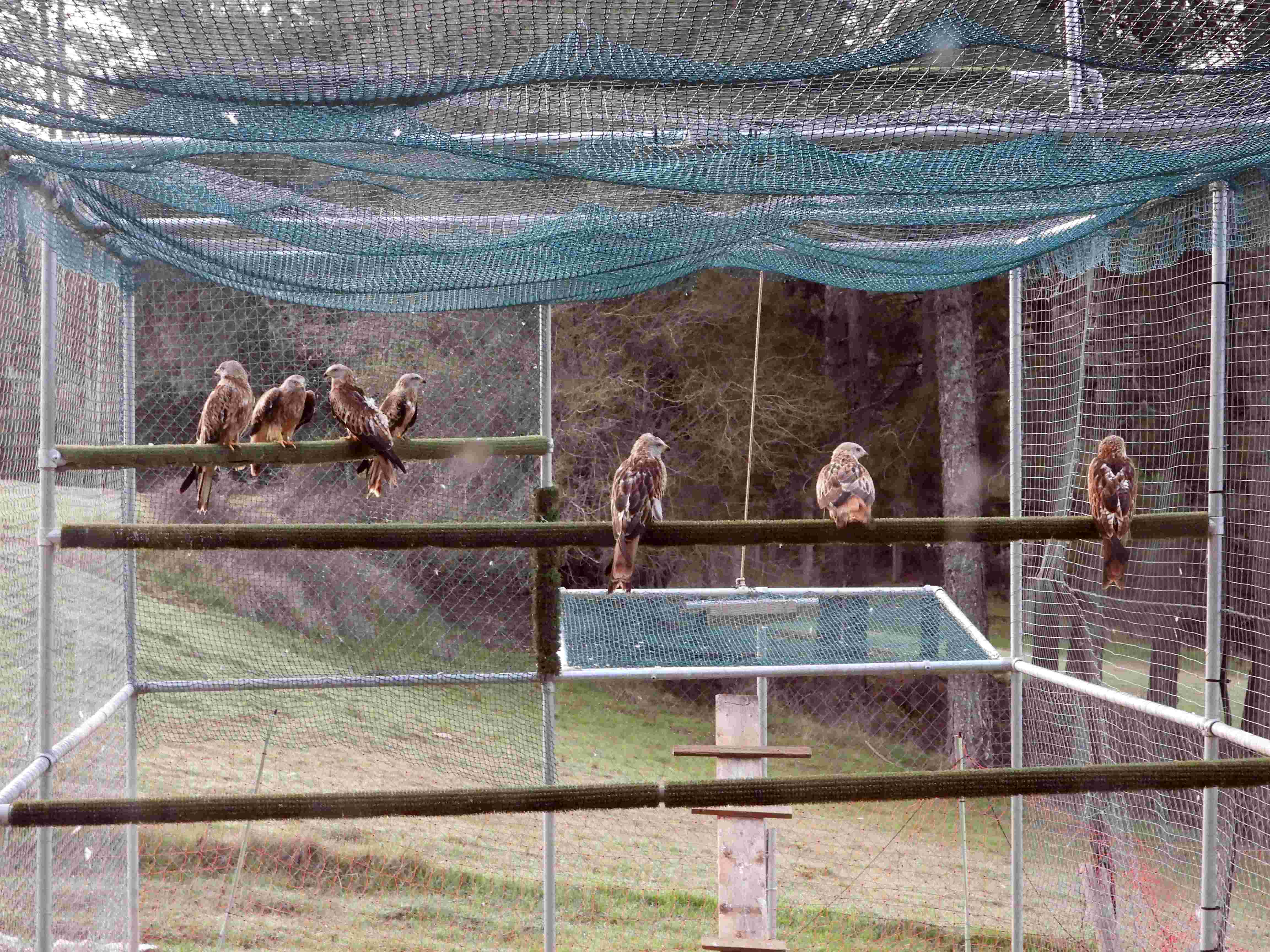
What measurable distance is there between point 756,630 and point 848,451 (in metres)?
1.52

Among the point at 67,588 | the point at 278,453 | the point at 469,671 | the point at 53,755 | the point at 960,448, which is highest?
the point at 960,448

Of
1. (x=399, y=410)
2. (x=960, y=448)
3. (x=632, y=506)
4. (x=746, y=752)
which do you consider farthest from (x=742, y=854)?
(x=960, y=448)

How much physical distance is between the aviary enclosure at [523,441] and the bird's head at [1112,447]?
1.16ft

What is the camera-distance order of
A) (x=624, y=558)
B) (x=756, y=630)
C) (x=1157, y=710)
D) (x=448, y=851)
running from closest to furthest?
(x=624, y=558) → (x=1157, y=710) → (x=756, y=630) → (x=448, y=851)

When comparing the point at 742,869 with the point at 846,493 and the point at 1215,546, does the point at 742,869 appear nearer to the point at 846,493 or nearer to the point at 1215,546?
the point at 846,493

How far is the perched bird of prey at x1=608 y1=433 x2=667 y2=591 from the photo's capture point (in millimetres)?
4090

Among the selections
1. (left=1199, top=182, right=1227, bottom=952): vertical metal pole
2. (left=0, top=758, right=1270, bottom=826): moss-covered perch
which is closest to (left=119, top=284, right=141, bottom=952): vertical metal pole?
(left=0, top=758, right=1270, bottom=826): moss-covered perch

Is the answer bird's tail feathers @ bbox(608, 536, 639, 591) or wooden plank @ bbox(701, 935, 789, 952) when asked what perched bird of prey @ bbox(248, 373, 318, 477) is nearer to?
bird's tail feathers @ bbox(608, 536, 639, 591)

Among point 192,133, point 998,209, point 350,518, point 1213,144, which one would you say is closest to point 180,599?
point 350,518

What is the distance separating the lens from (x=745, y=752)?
5055 mm

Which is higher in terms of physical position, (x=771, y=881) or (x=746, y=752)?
(x=746, y=752)

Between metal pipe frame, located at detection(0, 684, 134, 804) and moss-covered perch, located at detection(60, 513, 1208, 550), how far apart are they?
73cm

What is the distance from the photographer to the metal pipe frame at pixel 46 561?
398 centimetres

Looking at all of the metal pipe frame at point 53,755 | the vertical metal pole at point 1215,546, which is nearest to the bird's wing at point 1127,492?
the vertical metal pole at point 1215,546
